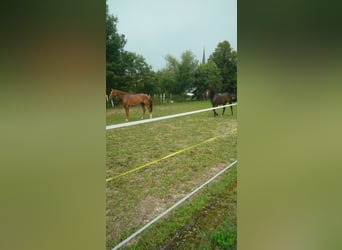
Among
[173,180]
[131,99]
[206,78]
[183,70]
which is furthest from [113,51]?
[173,180]

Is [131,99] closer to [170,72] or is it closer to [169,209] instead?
[170,72]

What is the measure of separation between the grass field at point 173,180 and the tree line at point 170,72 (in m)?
0.11

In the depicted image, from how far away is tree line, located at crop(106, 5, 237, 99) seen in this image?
1607 millimetres

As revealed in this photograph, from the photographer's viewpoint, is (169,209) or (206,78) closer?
(169,209)

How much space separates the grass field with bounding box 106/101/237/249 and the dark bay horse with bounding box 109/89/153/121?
1.3 inches

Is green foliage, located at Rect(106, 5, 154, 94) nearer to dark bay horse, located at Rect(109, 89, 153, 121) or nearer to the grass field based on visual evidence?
dark bay horse, located at Rect(109, 89, 153, 121)

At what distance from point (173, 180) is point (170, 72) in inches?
22.8

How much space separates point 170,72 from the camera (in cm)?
175

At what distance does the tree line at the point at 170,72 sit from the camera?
1607mm

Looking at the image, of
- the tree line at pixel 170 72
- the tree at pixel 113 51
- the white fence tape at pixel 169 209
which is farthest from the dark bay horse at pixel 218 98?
the tree at pixel 113 51

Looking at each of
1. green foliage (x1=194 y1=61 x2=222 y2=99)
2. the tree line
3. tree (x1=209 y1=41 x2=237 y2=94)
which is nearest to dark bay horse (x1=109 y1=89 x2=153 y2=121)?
the tree line

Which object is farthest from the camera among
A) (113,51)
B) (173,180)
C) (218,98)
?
(218,98)
